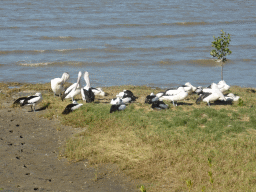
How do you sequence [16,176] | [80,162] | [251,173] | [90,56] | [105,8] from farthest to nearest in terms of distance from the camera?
[105,8] → [90,56] → [80,162] → [16,176] → [251,173]

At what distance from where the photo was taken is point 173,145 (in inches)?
381

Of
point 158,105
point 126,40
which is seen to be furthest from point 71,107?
point 126,40

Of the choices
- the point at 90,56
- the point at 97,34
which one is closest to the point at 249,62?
the point at 90,56

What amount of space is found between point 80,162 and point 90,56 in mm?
20093

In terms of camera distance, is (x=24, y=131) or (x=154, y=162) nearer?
(x=154, y=162)

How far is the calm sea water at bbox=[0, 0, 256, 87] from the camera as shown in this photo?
23750 millimetres

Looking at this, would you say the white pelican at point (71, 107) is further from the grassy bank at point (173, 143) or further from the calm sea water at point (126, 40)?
the calm sea water at point (126, 40)

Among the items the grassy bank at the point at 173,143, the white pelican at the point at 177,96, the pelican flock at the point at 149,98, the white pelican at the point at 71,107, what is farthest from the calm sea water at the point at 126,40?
the grassy bank at the point at 173,143

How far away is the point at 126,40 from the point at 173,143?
25.7m

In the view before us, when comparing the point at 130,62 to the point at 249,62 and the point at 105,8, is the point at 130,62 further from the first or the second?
the point at 105,8

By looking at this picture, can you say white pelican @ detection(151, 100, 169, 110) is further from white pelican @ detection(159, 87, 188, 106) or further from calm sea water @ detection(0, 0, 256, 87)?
calm sea water @ detection(0, 0, 256, 87)

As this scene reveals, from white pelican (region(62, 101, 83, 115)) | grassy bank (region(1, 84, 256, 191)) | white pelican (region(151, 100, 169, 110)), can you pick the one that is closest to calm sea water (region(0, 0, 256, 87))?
white pelican (region(62, 101, 83, 115))

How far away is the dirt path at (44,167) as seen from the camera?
26.9 ft

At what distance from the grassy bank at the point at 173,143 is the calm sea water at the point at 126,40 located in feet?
31.1
